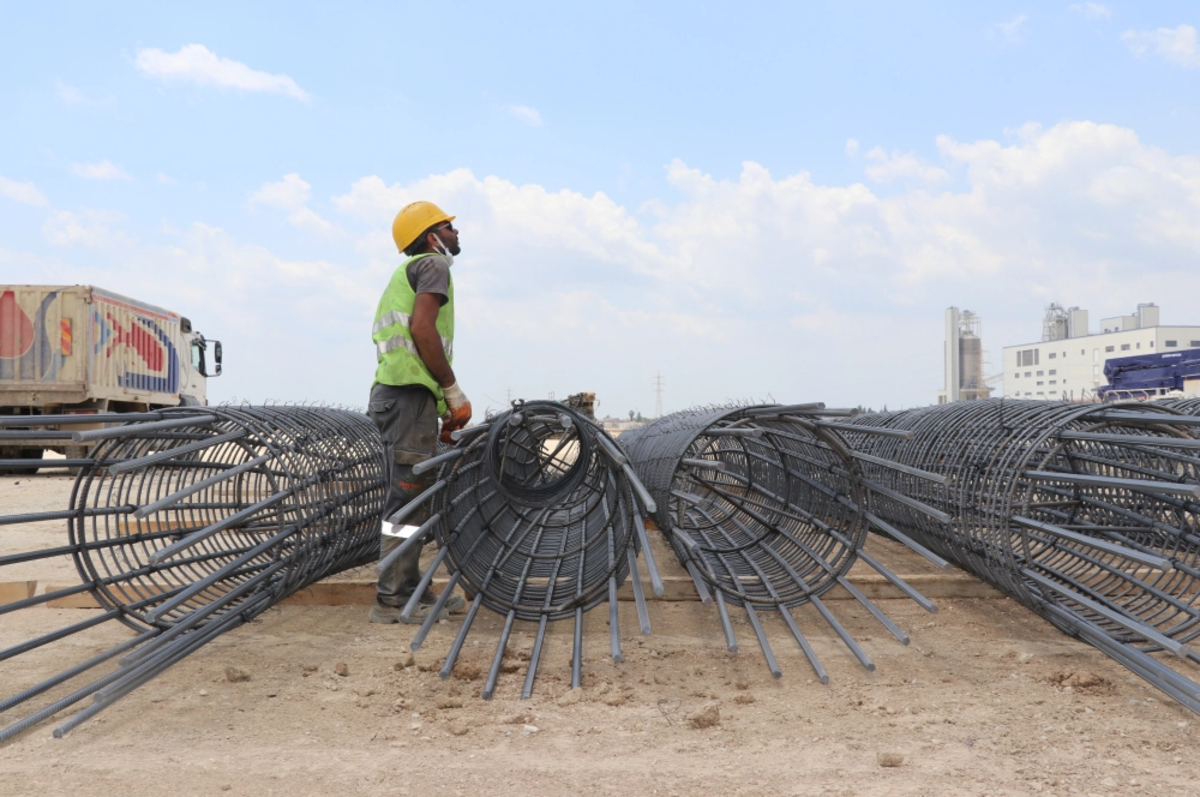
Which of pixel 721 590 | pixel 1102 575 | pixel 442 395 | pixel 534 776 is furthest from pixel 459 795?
pixel 1102 575

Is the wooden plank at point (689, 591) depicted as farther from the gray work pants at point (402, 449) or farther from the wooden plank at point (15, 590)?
the gray work pants at point (402, 449)

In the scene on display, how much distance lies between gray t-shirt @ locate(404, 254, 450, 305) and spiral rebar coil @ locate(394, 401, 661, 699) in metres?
0.72

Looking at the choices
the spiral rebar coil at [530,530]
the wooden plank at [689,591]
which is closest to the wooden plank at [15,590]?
the wooden plank at [689,591]

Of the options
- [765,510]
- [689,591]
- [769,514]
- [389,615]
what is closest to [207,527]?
[389,615]

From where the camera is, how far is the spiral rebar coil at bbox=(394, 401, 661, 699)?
12.2 feet

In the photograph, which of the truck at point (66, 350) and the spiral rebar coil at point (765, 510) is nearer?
the spiral rebar coil at point (765, 510)

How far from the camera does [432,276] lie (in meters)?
4.30

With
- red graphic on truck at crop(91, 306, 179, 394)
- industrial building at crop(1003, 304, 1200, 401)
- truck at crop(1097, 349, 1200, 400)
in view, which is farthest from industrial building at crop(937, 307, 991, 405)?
red graphic on truck at crop(91, 306, 179, 394)

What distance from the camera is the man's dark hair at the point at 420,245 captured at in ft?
15.0

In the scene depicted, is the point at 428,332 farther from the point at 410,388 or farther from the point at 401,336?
the point at 410,388

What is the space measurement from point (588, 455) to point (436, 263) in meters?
1.31

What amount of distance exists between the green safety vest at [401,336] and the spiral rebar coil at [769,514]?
1339mm

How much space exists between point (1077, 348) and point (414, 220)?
2732 inches

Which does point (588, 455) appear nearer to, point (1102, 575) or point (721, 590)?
point (721, 590)
